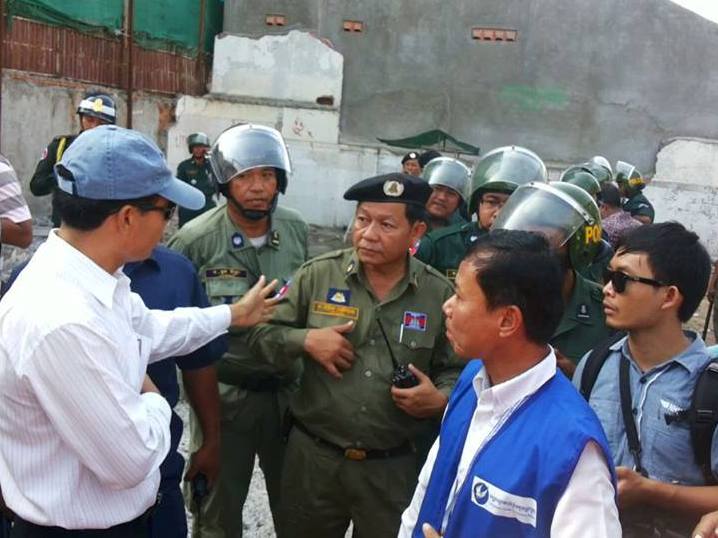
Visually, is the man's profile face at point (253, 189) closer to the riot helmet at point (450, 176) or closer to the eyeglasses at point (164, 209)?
the eyeglasses at point (164, 209)

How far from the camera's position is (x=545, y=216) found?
285cm

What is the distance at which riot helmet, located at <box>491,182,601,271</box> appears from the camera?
282cm

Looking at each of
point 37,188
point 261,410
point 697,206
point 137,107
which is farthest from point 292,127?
point 261,410

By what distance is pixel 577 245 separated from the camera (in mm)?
2844

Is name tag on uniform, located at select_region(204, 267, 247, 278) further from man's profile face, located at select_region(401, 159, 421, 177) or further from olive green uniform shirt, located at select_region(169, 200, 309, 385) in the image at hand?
man's profile face, located at select_region(401, 159, 421, 177)

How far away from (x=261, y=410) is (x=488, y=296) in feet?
6.02

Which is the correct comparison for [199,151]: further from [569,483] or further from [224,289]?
[569,483]

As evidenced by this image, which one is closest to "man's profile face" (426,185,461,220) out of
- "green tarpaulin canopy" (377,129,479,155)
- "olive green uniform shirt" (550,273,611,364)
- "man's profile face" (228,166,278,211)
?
"man's profile face" (228,166,278,211)

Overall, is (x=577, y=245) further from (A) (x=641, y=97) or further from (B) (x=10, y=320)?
(A) (x=641, y=97)

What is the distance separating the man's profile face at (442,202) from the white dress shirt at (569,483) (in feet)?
10.9

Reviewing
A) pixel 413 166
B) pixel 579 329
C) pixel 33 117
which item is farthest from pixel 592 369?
pixel 33 117

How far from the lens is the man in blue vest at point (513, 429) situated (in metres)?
1.49

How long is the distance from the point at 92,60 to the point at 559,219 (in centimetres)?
1161

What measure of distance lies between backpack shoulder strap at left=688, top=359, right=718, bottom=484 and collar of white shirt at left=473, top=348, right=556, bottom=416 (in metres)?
0.55
